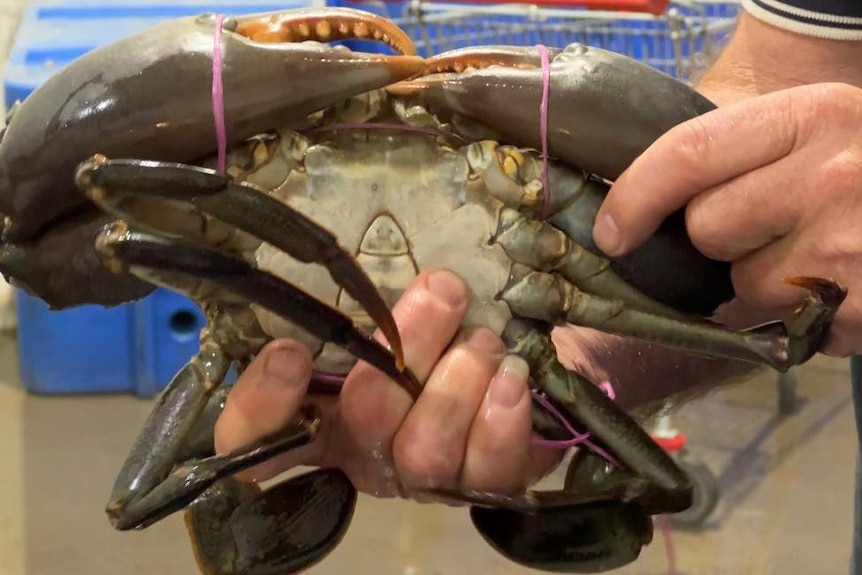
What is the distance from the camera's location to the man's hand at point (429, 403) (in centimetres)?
74

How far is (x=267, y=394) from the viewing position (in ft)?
2.40

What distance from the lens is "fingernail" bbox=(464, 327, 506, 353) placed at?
0.77 m

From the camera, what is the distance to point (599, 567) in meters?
0.86

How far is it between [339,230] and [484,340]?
0.13m

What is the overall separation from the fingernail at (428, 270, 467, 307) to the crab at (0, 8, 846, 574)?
0.01 meters

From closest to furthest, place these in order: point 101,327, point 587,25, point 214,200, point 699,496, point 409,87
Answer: point 214,200 → point 409,87 → point 587,25 → point 699,496 → point 101,327

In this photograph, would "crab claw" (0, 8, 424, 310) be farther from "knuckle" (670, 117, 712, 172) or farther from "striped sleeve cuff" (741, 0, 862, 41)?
"striped sleeve cuff" (741, 0, 862, 41)

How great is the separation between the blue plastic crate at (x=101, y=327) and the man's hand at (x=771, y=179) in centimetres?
156

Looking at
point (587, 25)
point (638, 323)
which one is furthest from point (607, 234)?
point (587, 25)

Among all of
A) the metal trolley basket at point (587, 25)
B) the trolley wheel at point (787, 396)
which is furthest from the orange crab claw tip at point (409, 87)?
the trolley wheel at point (787, 396)

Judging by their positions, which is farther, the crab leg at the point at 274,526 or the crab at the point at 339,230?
the crab leg at the point at 274,526

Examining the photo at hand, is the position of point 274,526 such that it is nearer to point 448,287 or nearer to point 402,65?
point 448,287

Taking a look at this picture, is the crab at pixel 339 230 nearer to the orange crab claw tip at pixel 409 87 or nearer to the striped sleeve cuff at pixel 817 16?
the orange crab claw tip at pixel 409 87

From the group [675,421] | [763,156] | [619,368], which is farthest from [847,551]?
[763,156]
